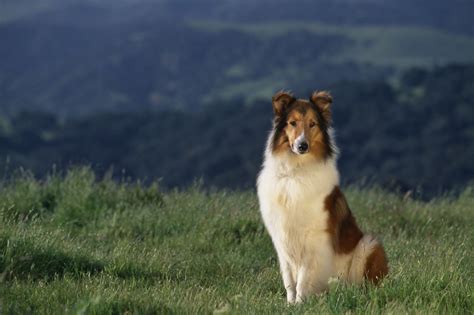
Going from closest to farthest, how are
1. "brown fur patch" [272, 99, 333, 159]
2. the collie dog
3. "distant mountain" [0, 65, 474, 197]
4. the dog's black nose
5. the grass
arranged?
the grass → the dog's black nose → "brown fur patch" [272, 99, 333, 159] → the collie dog → "distant mountain" [0, 65, 474, 197]

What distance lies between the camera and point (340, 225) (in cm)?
660

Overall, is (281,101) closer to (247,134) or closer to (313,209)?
(313,209)

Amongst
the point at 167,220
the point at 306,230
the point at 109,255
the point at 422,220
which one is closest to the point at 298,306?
the point at 306,230

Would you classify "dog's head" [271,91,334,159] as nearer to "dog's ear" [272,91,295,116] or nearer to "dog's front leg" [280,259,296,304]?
"dog's ear" [272,91,295,116]

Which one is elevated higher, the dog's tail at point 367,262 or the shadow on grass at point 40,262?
the dog's tail at point 367,262

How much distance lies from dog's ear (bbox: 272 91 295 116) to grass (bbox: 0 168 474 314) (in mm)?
1358

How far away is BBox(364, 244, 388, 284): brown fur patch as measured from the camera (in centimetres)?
658

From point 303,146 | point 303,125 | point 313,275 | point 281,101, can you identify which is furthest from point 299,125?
point 313,275

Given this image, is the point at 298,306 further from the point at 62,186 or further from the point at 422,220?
the point at 62,186

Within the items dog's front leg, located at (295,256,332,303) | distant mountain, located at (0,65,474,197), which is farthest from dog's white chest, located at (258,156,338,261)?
distant mountain, located at (0,65,474,197)

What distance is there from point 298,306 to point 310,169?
109 centimetres

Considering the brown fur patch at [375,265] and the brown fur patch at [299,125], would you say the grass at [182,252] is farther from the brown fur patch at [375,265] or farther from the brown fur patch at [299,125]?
the brown fur patch at [299,125]

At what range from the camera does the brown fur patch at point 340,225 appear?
21.4 feet

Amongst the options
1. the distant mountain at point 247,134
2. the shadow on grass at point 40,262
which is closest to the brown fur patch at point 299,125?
the shadow on grass at point 40,262
